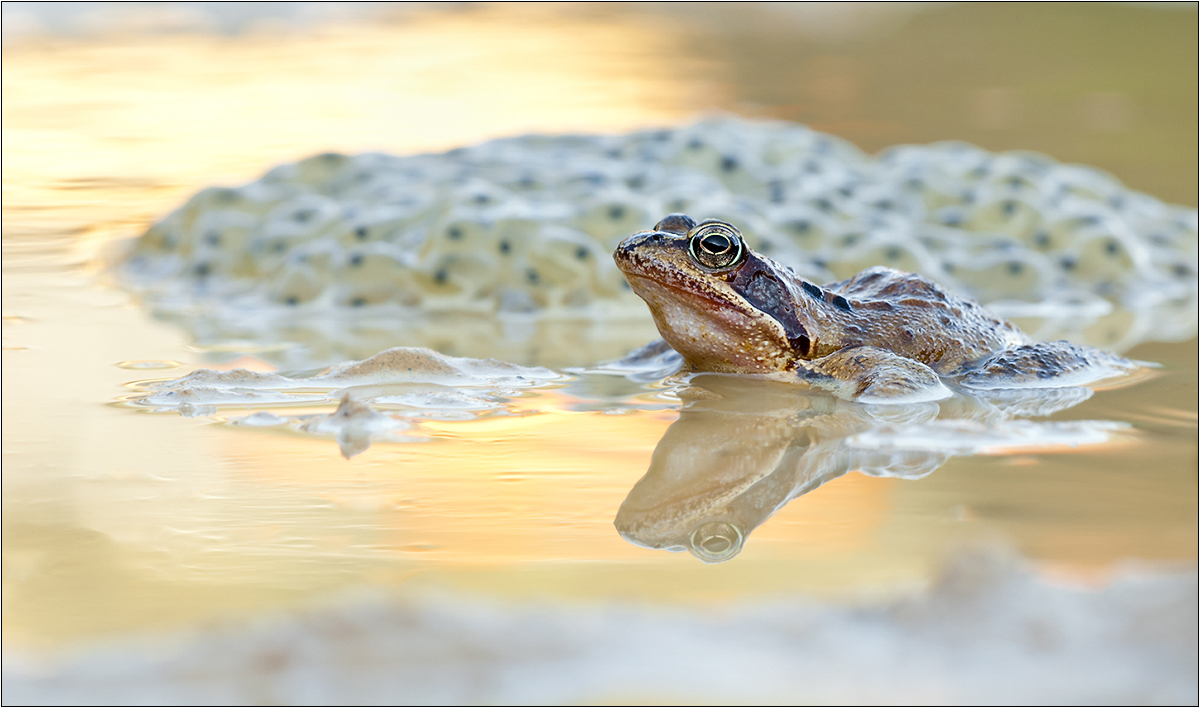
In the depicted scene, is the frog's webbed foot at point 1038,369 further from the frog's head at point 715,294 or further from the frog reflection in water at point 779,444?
the frog's head at point 715,294

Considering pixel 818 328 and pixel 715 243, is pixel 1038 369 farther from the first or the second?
pixel 715 243

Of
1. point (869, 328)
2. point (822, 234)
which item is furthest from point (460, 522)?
point (822, 234)

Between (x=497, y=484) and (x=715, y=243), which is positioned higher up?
(x=715, y=243)

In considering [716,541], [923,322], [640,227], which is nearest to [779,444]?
[716,541]

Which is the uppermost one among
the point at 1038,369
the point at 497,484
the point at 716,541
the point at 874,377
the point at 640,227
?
the point at 640,227

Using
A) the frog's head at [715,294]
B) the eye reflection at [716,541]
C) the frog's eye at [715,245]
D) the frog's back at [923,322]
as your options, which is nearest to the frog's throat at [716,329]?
the frog's head at [715,294]

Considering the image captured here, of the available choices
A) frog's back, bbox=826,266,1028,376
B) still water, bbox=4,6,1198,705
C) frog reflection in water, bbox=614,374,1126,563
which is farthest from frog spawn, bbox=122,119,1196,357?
frog reflection in water, bbox=614,374,1126,563

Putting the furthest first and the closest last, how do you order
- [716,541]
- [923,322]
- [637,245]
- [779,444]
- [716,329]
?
[923,322] < [716,329] < [637,245] < [779,444] < [716,541]

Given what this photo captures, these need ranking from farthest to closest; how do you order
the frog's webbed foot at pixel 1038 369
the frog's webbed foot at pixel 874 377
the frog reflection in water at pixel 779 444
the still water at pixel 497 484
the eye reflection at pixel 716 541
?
1. the frog's webbed foot at pixel 1038 369
2. the frog's webbed foot at pixel 874 377
3. the frog reflection in water at pixel 779 444
4. the eye reflection at pixel 716 541
5. the still water at pixel 497 484
